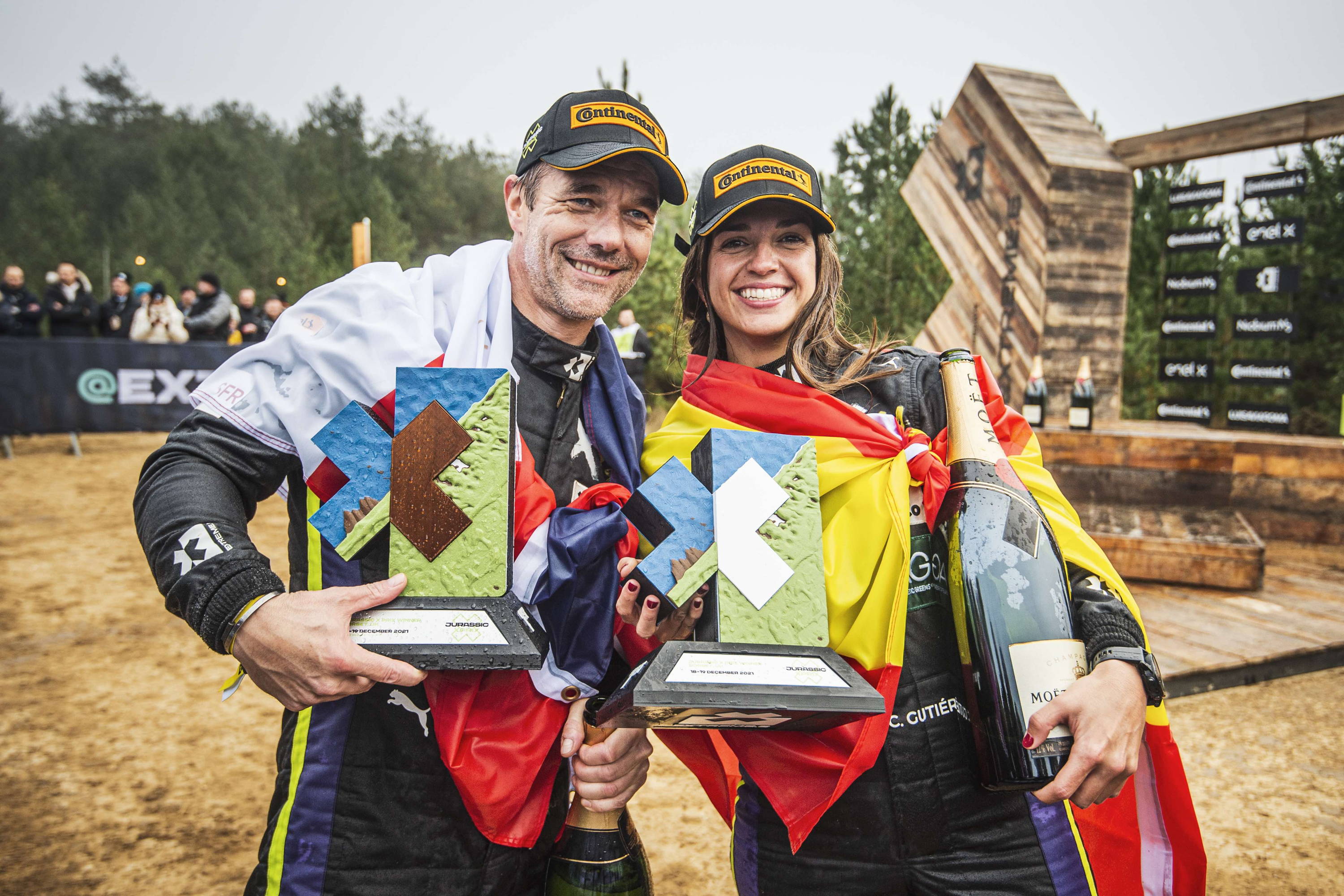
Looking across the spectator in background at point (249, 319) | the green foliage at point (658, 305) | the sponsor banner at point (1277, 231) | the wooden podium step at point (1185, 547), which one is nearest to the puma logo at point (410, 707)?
the wooden podium step at point (1185, 547)

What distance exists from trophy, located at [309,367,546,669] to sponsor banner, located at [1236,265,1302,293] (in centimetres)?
747

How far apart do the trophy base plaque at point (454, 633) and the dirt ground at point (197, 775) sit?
155 cm

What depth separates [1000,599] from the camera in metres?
1.29

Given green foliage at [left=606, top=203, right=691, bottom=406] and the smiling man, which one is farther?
green foliage at [left=606, top=203, right=691, bottom=406]

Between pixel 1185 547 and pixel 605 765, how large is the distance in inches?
180

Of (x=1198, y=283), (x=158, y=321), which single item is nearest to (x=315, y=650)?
(x=1198, y=283)

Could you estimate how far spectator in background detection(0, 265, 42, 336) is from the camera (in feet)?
31.8

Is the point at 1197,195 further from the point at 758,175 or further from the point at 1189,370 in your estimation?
the point at 758,175

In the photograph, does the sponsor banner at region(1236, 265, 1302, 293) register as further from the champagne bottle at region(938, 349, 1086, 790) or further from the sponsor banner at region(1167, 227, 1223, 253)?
the champagne bottle at region(938, 349, 1086, 790)

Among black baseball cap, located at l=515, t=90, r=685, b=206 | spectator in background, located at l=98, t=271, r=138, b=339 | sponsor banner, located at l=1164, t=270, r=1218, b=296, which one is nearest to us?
black baseball cap, located at l=515, t=90, r=685, b=206

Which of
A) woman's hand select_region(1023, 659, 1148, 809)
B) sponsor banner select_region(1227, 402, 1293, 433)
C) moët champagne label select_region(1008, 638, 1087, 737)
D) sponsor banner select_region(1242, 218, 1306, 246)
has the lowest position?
woman's hand select_region(1023, 659, 1148, 809)

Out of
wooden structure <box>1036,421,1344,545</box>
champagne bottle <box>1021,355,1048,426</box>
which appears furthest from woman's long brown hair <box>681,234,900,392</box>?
champagne bottle <box>1021,355,1048,426</box>

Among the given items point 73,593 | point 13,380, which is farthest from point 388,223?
point 73,593

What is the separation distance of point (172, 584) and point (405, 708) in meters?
0.45
